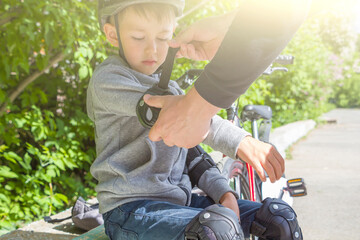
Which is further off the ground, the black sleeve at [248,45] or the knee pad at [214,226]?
the black sleeve at [248,45]

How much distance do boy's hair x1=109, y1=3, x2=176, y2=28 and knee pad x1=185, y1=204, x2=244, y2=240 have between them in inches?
31.0

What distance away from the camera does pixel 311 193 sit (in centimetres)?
477

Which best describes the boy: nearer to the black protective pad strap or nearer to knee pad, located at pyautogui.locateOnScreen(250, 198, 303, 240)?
knee pad, located at pyautogui.locateOnScreen(250, 198, 303, 240)

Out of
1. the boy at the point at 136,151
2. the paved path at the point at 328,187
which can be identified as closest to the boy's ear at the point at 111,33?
the boy at the point at 136,151

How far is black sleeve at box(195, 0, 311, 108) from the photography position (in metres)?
0.96

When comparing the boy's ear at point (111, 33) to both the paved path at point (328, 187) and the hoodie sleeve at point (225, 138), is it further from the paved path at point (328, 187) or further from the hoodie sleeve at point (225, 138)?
the paved path at point (328, 187)

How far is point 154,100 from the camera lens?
1.19 m

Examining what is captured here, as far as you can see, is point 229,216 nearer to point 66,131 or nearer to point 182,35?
point 182,35

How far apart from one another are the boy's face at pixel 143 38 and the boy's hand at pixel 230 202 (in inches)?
25.3

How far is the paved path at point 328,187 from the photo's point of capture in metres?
3.65

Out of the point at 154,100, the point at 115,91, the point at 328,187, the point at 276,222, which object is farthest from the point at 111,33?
the point at 328,187

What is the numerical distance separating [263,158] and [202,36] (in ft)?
1.46

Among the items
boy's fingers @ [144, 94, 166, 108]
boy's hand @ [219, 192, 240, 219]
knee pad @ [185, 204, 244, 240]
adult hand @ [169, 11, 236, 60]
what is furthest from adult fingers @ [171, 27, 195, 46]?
boy's hand @ [219, 192, 240, 219]

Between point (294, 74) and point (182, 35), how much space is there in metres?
9.62
